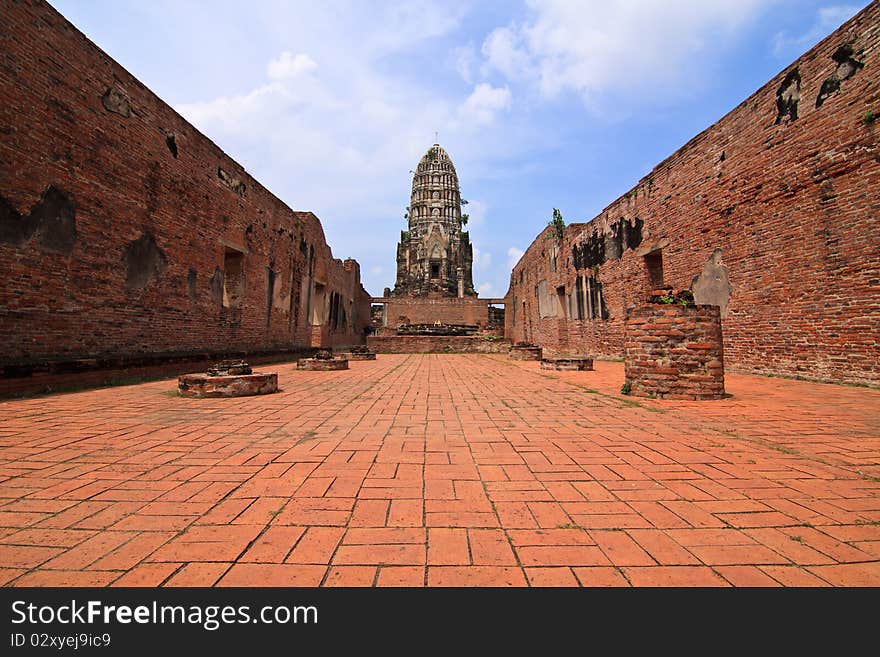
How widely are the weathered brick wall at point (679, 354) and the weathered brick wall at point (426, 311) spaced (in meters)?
27.3

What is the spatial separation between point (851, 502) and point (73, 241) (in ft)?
28.4

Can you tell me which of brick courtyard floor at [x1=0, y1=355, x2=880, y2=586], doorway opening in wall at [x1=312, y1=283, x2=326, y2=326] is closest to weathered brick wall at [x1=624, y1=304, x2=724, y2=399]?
brick courtyard floor at [x1=0, y1=355, x2=880, y2=586]

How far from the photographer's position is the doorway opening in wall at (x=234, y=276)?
10.7 m

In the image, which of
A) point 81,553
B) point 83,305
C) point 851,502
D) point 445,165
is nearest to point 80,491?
point 81,553

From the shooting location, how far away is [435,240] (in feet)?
142

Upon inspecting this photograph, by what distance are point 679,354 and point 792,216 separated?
410 cm

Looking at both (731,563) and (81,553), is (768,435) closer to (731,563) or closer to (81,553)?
(731,563)

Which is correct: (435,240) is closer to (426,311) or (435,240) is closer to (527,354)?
(426,311)

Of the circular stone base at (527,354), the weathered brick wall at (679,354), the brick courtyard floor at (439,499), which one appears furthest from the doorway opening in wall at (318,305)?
the weathered brick wall at (679,354)

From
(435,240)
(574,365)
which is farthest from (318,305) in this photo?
(435,240)

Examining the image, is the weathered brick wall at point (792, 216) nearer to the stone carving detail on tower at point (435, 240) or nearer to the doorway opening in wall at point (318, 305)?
the doorway opening in wall at point (318, 305)

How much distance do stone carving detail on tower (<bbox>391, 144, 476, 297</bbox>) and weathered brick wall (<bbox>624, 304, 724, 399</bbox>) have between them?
34.8 m

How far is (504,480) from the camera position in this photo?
2.21m
